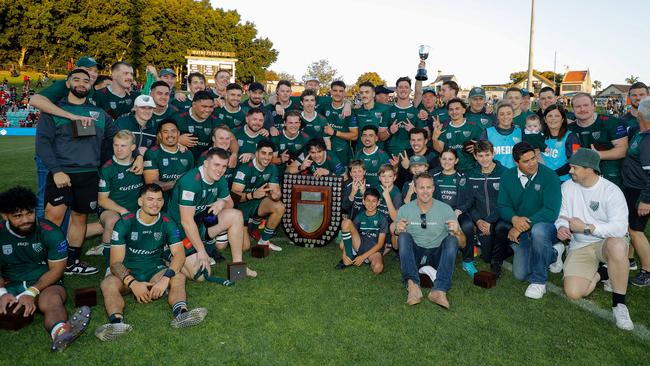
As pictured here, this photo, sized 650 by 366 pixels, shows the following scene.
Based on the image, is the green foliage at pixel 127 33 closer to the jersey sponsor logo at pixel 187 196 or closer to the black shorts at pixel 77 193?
the black shorts at pixel 77 193

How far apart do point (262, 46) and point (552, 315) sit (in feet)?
224

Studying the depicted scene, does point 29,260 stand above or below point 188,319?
above

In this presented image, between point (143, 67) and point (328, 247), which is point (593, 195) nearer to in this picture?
point (328, 247)

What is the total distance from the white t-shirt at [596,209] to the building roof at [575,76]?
132m

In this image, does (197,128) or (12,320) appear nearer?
(12,320)

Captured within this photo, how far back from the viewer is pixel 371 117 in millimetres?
8070

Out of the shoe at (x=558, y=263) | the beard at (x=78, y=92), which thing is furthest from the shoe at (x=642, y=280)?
the beard at (x=78, y=92)

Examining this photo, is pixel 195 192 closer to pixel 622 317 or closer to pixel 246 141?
pixel 246 141

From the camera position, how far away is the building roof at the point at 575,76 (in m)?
117

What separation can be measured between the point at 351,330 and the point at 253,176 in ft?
11.1

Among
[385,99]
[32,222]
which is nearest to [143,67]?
[385,99]

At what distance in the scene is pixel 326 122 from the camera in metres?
7.76

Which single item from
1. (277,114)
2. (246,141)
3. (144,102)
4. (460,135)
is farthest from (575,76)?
(144,102)

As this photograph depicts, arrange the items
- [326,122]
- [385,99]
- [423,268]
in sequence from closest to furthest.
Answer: [423,268]
[326,122]
[385,99]
